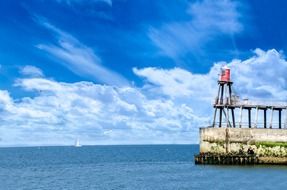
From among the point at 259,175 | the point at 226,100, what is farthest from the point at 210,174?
the point at 226,100

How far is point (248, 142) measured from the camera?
79.7 metres

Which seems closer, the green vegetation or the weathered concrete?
the green vegetation

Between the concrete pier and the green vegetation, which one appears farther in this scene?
the concrete pier

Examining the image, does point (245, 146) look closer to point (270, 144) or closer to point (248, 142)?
point (248, 142)

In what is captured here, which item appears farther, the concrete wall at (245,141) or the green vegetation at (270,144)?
the concrete wall at (245,141)

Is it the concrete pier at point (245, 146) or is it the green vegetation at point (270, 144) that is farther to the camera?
the concrete pier at point (245, 146)

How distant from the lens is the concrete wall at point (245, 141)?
78.2 meters

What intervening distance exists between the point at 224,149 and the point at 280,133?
8.74m

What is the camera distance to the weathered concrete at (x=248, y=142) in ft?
257

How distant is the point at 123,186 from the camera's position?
62.0 m

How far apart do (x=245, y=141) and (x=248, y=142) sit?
477mm

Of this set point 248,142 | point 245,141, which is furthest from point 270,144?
point 245,141

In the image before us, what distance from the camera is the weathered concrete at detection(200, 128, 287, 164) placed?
7819 cm

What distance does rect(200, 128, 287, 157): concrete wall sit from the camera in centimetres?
7819
